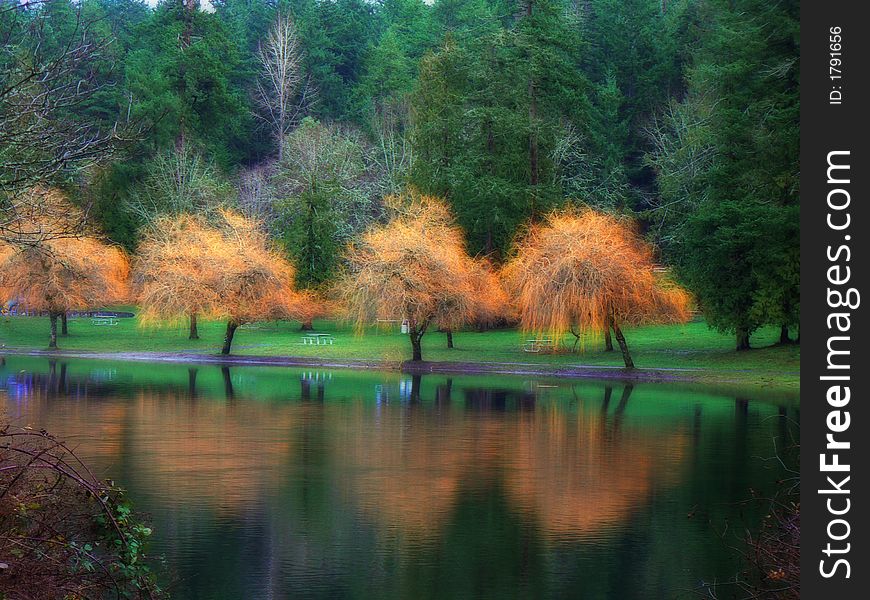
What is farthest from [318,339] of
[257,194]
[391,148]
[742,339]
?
[257,194]

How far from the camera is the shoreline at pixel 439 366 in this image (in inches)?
2050

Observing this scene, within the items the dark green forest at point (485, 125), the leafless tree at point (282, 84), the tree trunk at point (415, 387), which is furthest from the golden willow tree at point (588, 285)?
the leafless tree at point (282, 84)

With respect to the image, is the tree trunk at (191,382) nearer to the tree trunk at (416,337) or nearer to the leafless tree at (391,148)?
the tree trunk at (416,337)

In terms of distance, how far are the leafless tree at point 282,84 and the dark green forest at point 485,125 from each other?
11.0 inches

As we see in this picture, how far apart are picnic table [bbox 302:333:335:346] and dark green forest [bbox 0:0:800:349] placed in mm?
5015

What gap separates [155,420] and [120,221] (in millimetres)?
56383

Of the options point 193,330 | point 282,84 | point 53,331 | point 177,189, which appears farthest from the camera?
point 282,84

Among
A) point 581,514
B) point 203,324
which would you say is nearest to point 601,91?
point 203,324

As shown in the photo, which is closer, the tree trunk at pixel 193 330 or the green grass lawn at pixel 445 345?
the green grass lawn at pixel 445 345

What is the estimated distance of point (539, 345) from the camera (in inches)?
2504

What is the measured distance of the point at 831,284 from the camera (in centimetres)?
1136

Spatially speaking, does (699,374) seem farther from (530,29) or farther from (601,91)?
(601,91)

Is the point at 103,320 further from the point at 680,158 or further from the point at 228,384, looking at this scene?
the point at 680,158

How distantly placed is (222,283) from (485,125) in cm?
2030
